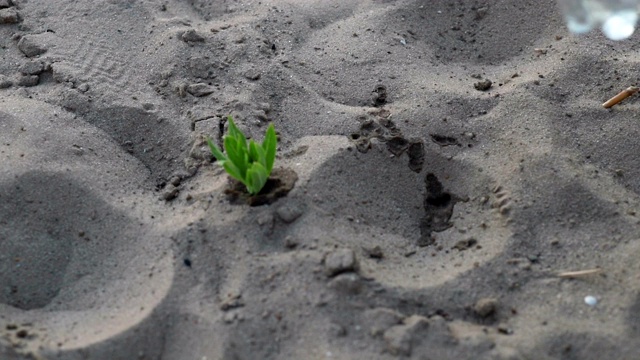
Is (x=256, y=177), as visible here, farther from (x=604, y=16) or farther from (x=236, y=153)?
(x=604, y=16)

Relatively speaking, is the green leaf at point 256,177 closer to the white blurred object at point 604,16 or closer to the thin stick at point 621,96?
the thin stick at point 621,96

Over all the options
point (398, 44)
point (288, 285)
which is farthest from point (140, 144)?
point (398, 44)

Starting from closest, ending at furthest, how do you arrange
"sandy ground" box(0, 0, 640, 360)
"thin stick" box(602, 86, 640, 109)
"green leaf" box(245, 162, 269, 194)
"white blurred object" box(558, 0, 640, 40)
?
"sandy ground" box(0, 0, 640, 360)
"green leaf" box(245, 162, 269, 194)
"thin stick" box(602, 86, 640, 109)
"white blurred object" box(558, 0, 640, 40)

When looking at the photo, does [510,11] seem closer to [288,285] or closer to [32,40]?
[288,285]

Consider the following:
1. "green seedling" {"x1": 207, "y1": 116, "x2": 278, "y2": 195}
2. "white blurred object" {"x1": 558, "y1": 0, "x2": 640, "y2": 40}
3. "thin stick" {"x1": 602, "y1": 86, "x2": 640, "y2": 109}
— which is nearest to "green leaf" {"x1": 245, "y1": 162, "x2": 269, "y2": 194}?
"green seedling" {"x1": 207, "y1": 116, "x2": 278, "y2": 195}

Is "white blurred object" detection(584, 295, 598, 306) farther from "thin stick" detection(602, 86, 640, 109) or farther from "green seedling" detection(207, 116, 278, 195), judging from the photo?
"green seedling" detection(207, 116, 278, 195)

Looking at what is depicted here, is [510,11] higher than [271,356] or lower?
higher
